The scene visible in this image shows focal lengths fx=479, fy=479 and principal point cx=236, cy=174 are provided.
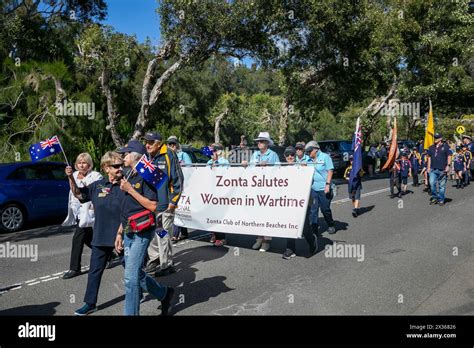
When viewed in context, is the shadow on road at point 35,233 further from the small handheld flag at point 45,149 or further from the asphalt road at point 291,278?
the small handheld flag at point 45,149

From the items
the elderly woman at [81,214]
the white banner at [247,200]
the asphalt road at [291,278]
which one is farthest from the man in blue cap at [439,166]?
the elderly woman at [81,214]

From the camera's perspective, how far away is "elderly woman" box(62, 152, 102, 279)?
633 centimetres

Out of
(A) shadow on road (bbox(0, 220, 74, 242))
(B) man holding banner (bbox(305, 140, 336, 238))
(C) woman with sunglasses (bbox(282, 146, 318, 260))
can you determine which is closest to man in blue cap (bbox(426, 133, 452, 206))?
(B) man holding banner (bbox(305, 140, 336, 238))

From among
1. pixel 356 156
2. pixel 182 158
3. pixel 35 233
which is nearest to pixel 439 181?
pixel 356 156

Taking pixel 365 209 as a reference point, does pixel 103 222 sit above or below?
above

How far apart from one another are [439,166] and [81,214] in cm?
994

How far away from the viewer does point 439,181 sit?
13.0 m

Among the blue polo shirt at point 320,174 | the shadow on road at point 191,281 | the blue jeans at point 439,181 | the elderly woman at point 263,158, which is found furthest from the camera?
the blue jeans at point 439,181

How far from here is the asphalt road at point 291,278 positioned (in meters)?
5.39

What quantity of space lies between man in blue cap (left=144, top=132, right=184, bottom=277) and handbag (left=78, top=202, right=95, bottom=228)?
973 mm

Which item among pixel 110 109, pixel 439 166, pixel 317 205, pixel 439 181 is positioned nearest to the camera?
pixel 317 205

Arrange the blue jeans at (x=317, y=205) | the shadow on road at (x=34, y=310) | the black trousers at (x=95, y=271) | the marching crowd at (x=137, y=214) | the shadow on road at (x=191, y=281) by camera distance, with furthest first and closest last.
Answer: the blue jeans at (x=317, y=205), the shadow on road at (x=191, y=281), the shadow on road at (x=34, y=310), the black trousers at (x=95, y=271), the marching crowd at (x=137, y=214)

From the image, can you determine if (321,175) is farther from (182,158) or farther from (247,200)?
(182,158)

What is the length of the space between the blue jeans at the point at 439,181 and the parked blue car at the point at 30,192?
9.56 meters
